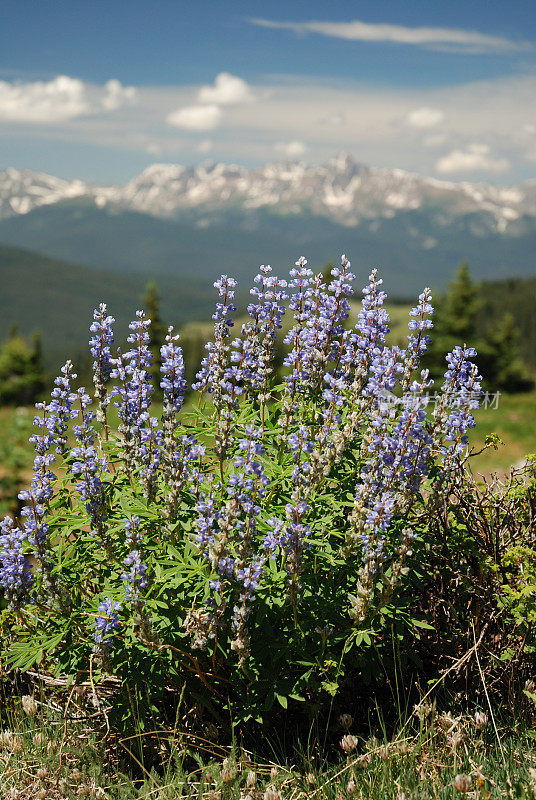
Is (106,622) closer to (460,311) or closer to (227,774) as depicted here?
(227,774)

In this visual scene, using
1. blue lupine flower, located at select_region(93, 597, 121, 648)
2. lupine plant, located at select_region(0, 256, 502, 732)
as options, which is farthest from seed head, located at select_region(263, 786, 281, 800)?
blue lupine flower, located at select_region(93, 597, 121, 648)

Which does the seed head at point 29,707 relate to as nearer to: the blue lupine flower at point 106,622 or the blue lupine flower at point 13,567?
the blue lupine flower at point 13,567

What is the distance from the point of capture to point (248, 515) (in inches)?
163

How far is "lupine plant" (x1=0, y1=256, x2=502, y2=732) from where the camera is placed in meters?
4.18

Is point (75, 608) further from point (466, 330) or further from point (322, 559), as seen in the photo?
point (466, 330)

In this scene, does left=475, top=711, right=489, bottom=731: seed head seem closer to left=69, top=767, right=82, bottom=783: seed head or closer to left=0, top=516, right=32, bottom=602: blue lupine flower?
left=69, top=767, right=82, bottom=783: seed head

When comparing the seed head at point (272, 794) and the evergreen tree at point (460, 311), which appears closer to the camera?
the seed head at point (272, 794)

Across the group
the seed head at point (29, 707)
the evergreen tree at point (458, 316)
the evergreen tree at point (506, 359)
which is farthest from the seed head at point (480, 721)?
the evergreen tree at point (506, 359)

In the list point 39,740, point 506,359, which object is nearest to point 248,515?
point 39,740

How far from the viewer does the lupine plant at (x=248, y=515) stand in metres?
4.18

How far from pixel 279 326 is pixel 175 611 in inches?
91.6

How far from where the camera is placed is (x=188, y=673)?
475cm

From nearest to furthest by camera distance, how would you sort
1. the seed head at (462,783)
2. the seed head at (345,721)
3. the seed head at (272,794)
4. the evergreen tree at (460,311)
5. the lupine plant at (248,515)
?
1. the seed head at (462,783)
2. the seed head at (272,794)
3. the lupine plant at (248,515)
4. the seed head at (345,721)
5. the evergreen tree at (460,311)

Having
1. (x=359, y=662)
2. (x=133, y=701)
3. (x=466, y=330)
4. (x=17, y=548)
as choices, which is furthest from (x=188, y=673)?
(x=466, y=330)
